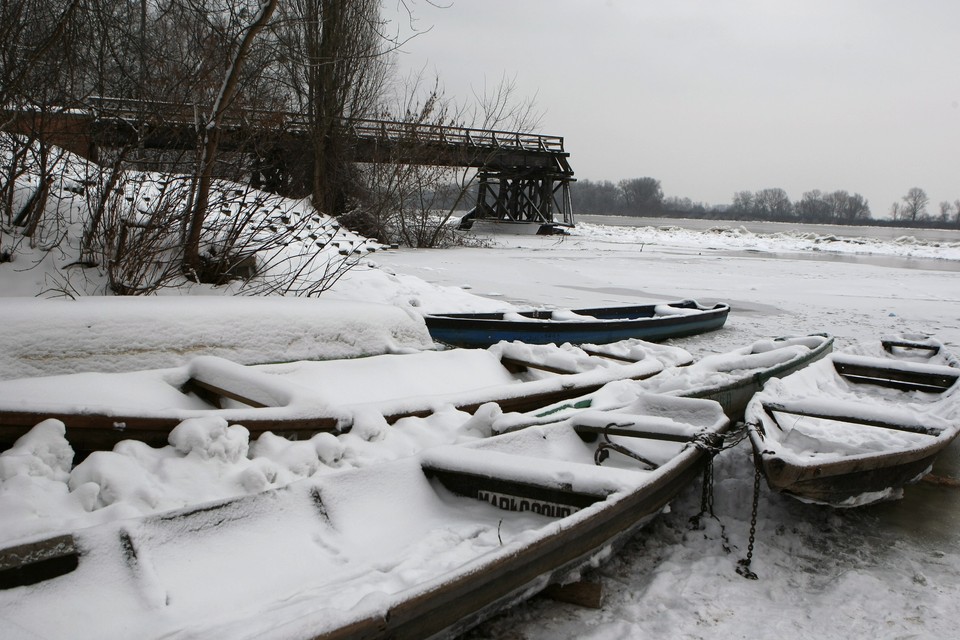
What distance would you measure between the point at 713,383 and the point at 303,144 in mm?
16449

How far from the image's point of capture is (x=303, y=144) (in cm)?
2002

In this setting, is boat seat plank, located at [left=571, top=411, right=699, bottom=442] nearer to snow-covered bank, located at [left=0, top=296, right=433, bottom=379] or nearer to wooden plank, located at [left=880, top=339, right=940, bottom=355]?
snow-covered bank, located at [left=0, top=296, right=433, bottom=379]

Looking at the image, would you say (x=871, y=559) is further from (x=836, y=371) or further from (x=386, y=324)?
(x=386, y=324)

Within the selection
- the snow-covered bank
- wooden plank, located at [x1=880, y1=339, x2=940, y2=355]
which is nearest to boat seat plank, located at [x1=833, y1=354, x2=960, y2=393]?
wooden plank, located at [x1=880, y1=339, x2=940, y2=355]

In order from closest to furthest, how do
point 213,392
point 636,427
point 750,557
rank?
point 750,557, point 636,427, point 213,392

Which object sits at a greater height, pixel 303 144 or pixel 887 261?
pixel 303 144

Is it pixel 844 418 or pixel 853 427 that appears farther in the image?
pixel 853 427

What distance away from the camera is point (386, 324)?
23.5ft

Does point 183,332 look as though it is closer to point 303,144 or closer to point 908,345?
point 908,345

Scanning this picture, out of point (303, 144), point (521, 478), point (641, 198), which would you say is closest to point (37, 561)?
point (521, 478)

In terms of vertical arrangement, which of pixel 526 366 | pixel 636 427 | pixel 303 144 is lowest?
pixel 526 366

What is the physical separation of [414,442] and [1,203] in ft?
17.5

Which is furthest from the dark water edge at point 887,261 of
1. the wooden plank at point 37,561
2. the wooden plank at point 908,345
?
the wooden plank at point 37,561

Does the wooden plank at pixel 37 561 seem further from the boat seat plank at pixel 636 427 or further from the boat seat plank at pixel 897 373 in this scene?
the boat seat plank at pixel 897 373
